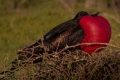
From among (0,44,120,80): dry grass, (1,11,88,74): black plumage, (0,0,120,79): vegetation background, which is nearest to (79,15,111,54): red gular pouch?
(1,11,88,74): black plumage

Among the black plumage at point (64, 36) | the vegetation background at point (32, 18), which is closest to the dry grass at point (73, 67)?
the black plumage at point (64, 36)

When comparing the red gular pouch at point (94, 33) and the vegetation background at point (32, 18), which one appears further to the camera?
the vegetation background at point (32, 18)

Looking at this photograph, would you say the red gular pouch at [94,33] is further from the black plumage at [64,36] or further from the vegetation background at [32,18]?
the vegetation background at [32,18]

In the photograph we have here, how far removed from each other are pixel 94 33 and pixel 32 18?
1012cm

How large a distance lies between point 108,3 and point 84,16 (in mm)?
13423

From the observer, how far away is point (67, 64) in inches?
161

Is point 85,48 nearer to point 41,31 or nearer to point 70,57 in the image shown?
point 70,57

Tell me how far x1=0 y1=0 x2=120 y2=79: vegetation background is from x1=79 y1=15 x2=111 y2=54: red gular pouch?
358 centimetres

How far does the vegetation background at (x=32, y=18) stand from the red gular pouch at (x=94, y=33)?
3582 mm

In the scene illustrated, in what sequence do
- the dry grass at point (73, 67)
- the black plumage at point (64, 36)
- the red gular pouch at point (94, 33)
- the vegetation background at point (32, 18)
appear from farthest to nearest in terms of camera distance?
the vegetation background at point (32, 18)
the black plumage at point (64, 36)
the red gular pouch at point (94, 33)
the dry grass at point (73, 67)

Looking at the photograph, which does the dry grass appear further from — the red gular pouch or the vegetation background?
the vegetation background

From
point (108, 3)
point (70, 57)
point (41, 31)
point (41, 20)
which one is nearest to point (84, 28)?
point (70, 57)

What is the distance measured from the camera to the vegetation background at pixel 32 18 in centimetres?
1105

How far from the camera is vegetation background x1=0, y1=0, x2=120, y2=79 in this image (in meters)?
11.0
